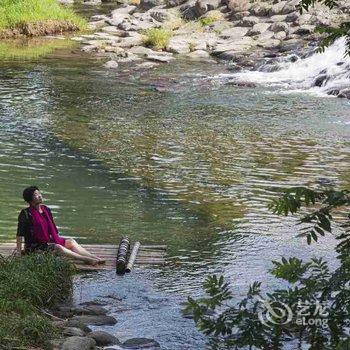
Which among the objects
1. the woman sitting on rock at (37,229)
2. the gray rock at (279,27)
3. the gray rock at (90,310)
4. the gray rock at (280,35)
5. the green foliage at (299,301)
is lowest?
the gray rock at (280,35)

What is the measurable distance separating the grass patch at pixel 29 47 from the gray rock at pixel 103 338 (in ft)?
75.0

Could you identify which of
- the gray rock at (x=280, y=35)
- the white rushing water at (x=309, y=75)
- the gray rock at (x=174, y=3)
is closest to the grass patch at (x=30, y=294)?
A: the white rushing water at (x=309, y=75)

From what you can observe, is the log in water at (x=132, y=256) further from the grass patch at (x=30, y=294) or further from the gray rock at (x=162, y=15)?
the gray rock at (x=162, y=15)

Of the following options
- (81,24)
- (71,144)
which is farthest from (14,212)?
(81,24)

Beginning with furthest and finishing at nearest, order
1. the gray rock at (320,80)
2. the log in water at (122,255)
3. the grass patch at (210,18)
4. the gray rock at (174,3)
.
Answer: the gray rock at (174,3) → the grass patch at (210,18) → the gray rock at (320,80) → the log in water at (122,255)

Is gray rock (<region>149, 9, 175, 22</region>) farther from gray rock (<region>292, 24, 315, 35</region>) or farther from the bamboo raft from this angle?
the bamboo raft

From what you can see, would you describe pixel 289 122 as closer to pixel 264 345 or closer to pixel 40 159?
pixel 40 159

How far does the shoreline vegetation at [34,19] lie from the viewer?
35750 mm

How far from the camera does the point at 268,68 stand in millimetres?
28891

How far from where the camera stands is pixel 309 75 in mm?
28219

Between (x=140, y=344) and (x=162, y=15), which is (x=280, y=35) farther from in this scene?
(x=140, y=344)

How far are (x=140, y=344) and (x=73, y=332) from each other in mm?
727

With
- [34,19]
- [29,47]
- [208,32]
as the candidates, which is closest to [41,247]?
[29,47]

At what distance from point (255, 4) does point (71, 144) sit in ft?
73.0
